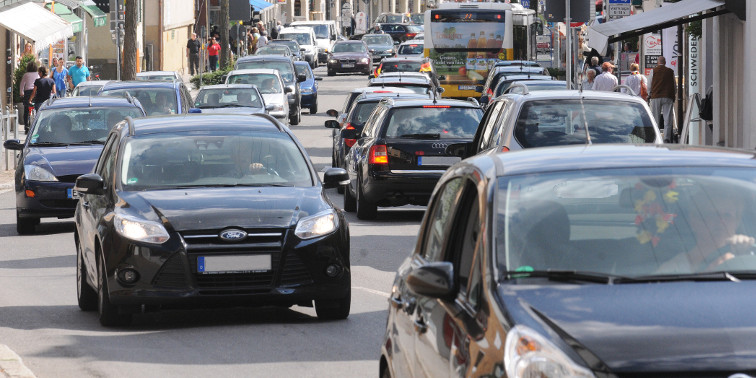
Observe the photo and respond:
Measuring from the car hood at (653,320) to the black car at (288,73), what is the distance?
35490 millimetres

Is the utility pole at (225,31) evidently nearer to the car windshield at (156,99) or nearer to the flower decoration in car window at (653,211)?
the car windshield at (156,99)

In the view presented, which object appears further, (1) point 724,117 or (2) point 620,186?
(1) point 724,117

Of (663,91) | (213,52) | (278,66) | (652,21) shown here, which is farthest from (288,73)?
(213,52)

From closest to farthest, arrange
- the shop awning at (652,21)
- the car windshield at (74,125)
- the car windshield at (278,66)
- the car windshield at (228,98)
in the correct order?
1. the car windshield at (74,125)
2. the shop awning at (652,21)
3. the car windshield at (228,98)
4. the car windshield at (278,66)

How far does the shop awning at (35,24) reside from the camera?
4000 centimetres

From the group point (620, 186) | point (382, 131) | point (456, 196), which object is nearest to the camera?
point (620, 186)

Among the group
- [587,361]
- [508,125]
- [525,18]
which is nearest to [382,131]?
[508,125]

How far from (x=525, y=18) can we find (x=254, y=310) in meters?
41.9

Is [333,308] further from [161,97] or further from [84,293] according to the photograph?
[161,97]

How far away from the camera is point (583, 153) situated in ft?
19.4

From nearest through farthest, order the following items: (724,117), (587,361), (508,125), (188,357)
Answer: (587,361), (188,357), (508,125), (724,117)

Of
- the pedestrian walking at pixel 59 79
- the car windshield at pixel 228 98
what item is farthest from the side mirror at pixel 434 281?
the pedestrian walking at pixel 59 79

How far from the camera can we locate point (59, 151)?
1892 cm

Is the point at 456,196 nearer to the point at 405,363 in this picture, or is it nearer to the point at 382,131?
the point at 405,363
